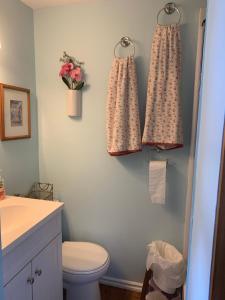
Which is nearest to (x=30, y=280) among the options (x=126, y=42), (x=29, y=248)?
(x=29, y=248)

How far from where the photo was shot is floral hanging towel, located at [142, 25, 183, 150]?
154 cm

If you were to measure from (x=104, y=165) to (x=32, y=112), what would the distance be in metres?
0.77

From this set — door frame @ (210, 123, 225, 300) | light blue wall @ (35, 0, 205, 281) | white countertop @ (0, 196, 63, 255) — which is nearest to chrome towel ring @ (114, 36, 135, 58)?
light blue wall @ (35, 0, 205, 281)

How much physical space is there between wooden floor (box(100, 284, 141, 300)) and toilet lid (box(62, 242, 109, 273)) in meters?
0.45

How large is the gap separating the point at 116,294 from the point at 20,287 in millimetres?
1100

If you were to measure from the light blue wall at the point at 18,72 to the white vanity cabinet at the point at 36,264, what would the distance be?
1.97ft

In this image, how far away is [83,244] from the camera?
1.89 m

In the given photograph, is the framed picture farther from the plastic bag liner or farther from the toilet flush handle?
the plastic bag liner

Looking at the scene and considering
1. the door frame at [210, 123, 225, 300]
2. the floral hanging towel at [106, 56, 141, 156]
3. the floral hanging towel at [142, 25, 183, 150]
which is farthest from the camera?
the floral hanging towel at [106, 56, 141, 156]

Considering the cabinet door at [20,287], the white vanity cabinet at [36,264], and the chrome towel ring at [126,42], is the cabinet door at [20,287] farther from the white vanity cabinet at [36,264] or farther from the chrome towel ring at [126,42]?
the chrome towel ring at [126,42]

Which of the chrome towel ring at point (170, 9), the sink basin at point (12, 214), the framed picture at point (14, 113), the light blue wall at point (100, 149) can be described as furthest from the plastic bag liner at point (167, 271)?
the chrome towel ring at point (170, 9)

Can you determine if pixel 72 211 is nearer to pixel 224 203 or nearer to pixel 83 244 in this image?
pixel 83 244

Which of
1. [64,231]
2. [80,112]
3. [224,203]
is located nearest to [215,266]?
[224,203]

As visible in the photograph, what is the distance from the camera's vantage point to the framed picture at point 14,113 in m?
1.62
